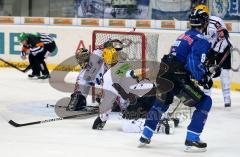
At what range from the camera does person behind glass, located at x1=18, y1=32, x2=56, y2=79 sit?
11.0m

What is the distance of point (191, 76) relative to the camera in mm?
5219

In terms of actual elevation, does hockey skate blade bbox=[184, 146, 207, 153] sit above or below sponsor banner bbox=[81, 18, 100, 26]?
below

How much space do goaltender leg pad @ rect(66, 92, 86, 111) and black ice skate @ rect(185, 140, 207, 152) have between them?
8.46ft

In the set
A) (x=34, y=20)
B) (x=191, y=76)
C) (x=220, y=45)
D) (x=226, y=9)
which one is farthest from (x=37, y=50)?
(x=191, y=76)

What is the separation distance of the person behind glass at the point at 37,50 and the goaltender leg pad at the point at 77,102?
356 centimetres

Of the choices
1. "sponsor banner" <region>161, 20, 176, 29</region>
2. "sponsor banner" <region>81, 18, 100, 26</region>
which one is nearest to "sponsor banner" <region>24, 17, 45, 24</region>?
"sponsor banner" <region>81, 18, 100, 26</region>

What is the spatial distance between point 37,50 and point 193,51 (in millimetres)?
6369

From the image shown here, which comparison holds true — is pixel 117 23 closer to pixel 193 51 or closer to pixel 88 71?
pixel 88 71

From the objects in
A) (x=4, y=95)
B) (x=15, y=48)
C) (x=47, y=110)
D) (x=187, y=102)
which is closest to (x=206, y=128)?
(x=187, y=102)

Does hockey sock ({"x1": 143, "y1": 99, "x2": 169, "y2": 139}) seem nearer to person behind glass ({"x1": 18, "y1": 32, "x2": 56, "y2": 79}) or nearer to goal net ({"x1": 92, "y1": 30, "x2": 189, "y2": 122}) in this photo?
goal net ({"x1": 92, "y1": 30, "x2": 189, "y2": 122})

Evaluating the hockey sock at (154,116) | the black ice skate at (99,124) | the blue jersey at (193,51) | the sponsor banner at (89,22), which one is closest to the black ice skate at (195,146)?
the hockey sock at (154,116)

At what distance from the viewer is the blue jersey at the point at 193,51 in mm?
5031

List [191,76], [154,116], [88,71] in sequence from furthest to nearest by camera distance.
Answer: [88,71] → [154,116] → [191,76]

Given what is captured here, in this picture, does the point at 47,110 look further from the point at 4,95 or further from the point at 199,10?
the point at 199,10
